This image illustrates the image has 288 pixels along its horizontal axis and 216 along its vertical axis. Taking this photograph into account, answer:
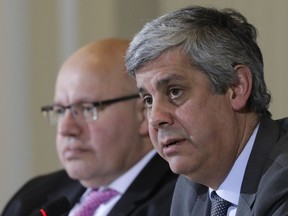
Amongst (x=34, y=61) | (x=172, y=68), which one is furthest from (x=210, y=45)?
(x=34, y=61)

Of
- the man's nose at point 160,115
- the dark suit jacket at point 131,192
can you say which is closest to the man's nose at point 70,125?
the dark suit jacket at point 131,192

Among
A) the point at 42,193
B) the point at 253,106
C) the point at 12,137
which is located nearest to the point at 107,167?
the point at 42,193

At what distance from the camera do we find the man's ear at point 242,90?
211 centimetres

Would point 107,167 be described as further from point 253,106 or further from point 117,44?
point 253,106

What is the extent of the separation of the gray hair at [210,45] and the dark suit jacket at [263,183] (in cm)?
9

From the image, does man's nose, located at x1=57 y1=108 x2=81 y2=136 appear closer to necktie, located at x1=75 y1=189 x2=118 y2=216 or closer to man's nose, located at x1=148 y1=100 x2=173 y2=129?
necktie, located at x1=75 y1=189 x2=118 y2=216

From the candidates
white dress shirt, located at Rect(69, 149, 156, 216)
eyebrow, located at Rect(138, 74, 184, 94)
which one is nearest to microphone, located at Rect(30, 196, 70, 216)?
eyebrow, located at Rect(138, 74, 184, 94)

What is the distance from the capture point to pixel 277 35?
2.90 metres

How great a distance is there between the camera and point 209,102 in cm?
209

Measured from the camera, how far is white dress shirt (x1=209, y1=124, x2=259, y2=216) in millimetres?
2119

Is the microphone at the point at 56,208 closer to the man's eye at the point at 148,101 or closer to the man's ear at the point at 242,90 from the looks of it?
the man's eye at the point at 148,101

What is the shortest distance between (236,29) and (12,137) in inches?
92.1

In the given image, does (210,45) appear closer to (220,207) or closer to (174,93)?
(174,93)

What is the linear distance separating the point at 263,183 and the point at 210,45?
A: 383mm
